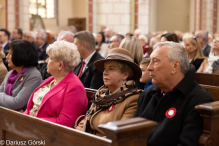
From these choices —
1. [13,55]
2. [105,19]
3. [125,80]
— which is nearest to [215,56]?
[125,80]

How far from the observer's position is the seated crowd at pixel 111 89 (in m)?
2.10

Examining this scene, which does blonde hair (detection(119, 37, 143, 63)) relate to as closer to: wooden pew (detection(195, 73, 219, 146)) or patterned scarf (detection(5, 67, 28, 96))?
patterned scarf (detection(5, 67, 28, 96))

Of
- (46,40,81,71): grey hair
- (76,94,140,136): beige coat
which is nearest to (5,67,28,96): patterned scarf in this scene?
(46,40,81,71): grey hair

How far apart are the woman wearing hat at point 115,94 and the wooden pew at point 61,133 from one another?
56cm

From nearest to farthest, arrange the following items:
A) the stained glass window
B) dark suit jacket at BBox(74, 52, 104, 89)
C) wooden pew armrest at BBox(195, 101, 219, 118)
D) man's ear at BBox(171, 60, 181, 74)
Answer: wooden pew armrest at BBox(195, 101, 219, 118) < man's ear at BBox(171, 60, 181, 74) < dark suit jacket at BBox(74, 52, 104, 89) < the stained glass window

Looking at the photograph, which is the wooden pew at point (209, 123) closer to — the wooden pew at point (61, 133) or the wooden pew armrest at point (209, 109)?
the wooden pew armrest at point (209, 109)

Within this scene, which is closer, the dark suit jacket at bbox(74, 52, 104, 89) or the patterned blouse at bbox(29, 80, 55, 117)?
the patterned blouse at bbox(29, 80, 55, 117)

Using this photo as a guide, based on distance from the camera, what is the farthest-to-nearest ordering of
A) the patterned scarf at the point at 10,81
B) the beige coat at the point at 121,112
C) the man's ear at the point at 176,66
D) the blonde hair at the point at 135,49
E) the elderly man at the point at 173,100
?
the blonde hair at the point at 135,49 → the patterned scarf at the point at 10,81 → the beige coat at the point at 121,112 → the man's ear at the point at 176,66 → the elderly man at the point at 173,100

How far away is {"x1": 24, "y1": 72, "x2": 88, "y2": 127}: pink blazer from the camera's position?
2.88 m

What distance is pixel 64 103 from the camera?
9.48ft

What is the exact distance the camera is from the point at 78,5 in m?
22.1

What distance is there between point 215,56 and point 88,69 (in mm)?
2313

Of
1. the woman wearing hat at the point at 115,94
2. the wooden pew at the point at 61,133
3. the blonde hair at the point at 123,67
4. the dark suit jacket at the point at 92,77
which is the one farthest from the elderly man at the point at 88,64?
the wooden pew at the point at 61,133

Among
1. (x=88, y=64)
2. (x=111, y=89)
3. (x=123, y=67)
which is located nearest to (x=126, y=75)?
(x=123, y=67)
